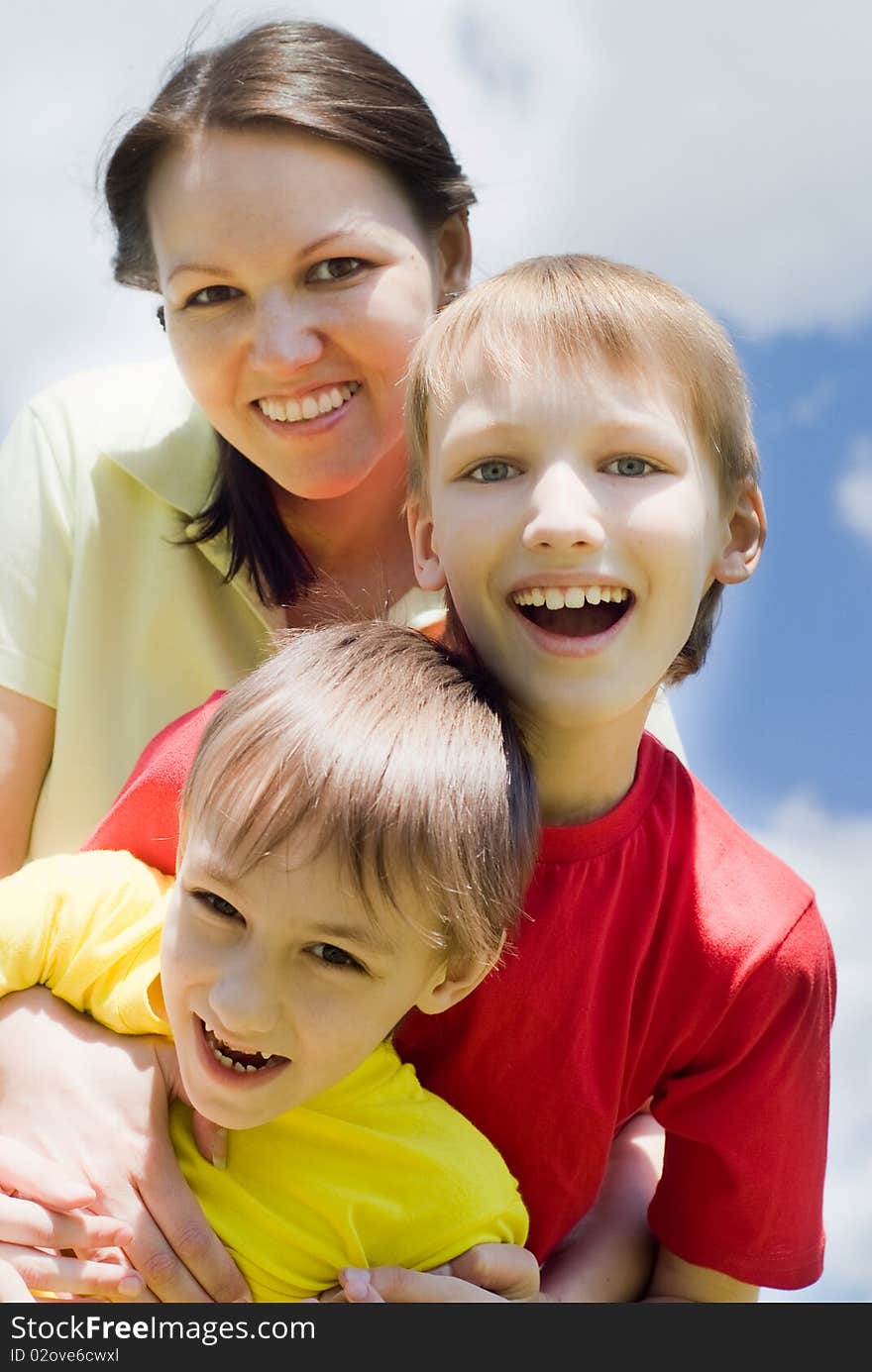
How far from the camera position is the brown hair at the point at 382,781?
1.94 meters

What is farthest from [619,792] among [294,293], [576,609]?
[294,293]

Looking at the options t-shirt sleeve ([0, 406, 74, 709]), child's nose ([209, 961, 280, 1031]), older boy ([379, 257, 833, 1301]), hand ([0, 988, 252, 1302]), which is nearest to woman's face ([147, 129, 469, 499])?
t-shirt sleeve ([0, 406, 74, 709])

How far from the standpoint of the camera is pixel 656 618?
2.19 metres

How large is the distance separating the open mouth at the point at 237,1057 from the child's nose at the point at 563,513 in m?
0.71

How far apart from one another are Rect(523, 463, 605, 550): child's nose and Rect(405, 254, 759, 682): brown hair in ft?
0.56

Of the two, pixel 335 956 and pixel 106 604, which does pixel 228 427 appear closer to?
pixel 106 604

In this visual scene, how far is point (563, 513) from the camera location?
2.07m

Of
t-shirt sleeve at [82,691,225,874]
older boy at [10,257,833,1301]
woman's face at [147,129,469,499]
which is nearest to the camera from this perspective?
older boy at [10,257,833,1301]

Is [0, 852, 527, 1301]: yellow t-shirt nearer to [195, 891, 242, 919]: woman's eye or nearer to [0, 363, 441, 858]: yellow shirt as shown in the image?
[195, 891, 242, 919]: woman's eye

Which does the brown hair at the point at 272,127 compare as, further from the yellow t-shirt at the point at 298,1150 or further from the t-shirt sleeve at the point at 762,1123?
the t-shirt sleeve at the point at 762,1123

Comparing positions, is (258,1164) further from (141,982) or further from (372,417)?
(372,417)

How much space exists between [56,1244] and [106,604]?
1320 mm

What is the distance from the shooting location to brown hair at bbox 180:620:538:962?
6.36 feet

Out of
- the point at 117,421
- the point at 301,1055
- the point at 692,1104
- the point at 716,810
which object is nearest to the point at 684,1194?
the point at 692,1104
